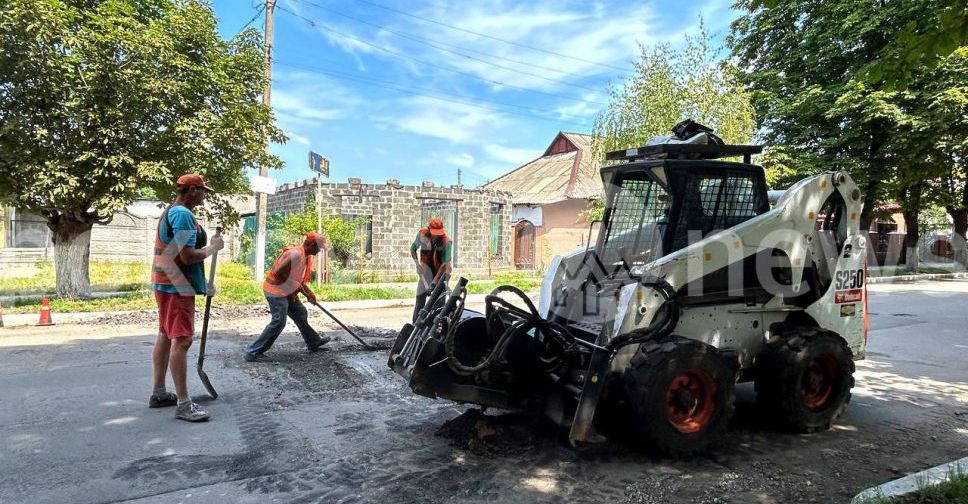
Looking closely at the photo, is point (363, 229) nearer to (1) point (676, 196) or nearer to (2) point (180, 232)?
(2) point (180, 232)

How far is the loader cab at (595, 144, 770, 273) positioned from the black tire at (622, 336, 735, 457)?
0.89m

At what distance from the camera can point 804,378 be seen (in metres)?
4.55

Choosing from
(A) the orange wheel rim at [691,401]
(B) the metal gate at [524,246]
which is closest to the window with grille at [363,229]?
(B) the metal gate at [524,246]

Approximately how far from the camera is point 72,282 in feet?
36.4

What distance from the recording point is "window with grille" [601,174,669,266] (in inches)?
187

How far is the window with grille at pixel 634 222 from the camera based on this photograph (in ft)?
15.6

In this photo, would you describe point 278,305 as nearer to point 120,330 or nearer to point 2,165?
point 120,330

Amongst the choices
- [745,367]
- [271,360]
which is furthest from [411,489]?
[271,360]

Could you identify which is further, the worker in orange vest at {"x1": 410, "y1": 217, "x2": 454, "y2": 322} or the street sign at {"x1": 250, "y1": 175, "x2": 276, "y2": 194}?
the street sign at {"x1": 250, "y1": 175, "x2": 276, "y2": 194}

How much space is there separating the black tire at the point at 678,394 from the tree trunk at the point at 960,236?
1025 inches

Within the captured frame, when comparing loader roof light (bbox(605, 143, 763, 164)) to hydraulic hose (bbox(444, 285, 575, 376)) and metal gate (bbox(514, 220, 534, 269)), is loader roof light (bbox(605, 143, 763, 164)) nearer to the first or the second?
hydraulic hose (bbox(444, 285, 575, 376))

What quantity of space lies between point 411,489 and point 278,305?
376 cm

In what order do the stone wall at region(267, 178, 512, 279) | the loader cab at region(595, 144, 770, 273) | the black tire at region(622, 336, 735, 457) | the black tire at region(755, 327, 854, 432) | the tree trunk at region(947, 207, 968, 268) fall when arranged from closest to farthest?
the black tire at region(622, 336, 735, 457), the black tire at region(755, 327, 854, 432), the loader cab at region(595, 144, 770, 273), the stone wall at region(267, 178, 512, 279), the tree trunk at region(947, 207, 968, 268)

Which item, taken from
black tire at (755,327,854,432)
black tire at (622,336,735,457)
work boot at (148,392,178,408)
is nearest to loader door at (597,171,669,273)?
black tire at (622,336,735,457)
